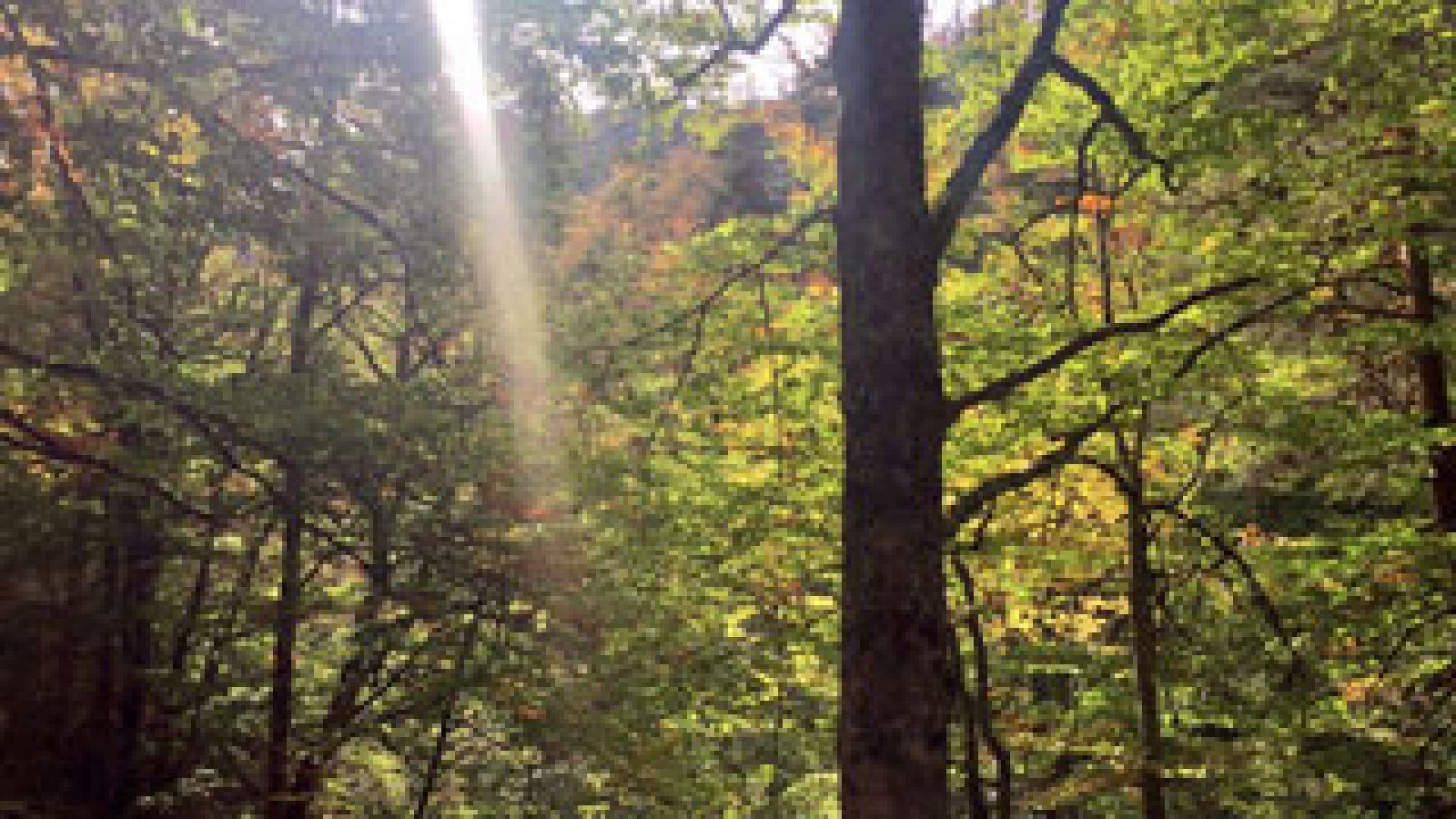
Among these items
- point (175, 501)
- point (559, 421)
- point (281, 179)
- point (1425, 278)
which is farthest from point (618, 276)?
point (1425, 278)

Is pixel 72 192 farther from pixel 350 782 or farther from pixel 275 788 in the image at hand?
pixel 350 782

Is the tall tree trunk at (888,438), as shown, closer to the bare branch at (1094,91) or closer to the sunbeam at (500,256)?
the bare branch at (1094,91)

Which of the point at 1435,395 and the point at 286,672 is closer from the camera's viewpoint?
the point at 286,672

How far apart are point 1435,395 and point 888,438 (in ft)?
28.5

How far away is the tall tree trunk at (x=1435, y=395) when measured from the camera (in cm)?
938

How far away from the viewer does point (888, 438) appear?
380cm

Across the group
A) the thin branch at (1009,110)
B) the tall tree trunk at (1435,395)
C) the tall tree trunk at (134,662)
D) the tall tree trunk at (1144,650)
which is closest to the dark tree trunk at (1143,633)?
the tall tree trunk at (1144,650)

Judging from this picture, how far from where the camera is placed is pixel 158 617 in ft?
28.5

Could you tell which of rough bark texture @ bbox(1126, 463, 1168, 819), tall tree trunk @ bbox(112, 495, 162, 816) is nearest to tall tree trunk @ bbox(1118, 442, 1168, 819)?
rough bark texture @ bbox(1126, 463, 1168, 819)

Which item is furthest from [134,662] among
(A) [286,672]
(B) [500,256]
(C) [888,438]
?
(C) [888,438]

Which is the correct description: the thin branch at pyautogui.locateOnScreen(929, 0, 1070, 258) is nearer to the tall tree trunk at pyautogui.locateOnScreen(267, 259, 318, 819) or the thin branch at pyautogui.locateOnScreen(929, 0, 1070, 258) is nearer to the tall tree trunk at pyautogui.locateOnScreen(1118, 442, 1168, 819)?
the tall tree trunk at pyautogui.locateOnScreen(1118, 442, 1168, 819)

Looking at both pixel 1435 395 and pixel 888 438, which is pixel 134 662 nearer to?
pixel 888 438

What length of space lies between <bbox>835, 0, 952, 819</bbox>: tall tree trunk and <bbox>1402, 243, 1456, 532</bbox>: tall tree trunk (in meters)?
7.79

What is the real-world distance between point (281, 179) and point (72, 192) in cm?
112
